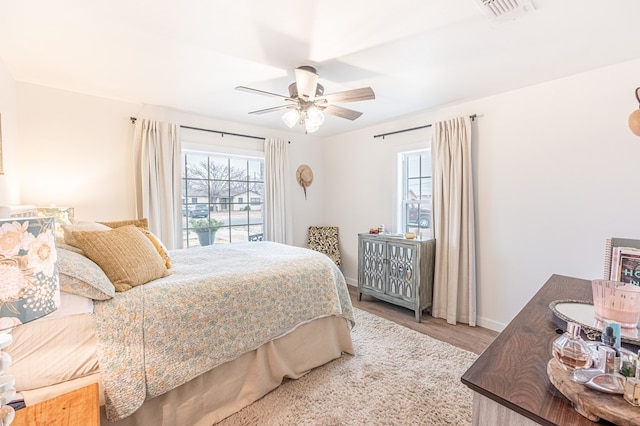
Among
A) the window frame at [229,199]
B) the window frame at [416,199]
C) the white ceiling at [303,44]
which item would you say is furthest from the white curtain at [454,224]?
the window frame at [229,199]

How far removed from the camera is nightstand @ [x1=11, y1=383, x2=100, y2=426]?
923mm

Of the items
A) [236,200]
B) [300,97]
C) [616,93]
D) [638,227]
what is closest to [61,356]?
[300,97]

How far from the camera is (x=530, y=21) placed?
1.73 metres

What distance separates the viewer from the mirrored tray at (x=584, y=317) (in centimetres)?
95

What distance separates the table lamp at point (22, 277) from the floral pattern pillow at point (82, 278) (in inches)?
20.3

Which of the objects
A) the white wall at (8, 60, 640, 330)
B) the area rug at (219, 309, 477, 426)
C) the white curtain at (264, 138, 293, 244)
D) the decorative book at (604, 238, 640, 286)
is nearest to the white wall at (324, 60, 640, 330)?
the white wall at (8, 60, 640, 330)

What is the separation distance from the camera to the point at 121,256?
5.34 feet

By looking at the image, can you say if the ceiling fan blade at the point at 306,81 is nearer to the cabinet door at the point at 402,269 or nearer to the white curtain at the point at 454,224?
the white curtain at the point at 454,224

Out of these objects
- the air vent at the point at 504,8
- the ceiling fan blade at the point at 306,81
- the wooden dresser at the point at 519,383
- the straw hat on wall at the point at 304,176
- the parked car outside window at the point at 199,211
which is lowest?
the wooden dresser at the point at 519,383

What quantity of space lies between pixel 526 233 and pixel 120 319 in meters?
3.34

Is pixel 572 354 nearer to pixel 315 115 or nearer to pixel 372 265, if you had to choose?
pixel 315 115

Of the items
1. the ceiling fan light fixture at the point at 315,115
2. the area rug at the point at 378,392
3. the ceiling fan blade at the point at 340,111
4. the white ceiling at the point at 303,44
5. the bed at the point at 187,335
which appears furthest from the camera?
the ceiling fan blade at the point at 340,111

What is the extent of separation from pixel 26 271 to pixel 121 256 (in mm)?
879

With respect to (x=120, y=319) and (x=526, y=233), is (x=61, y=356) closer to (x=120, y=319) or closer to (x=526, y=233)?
(x=120, y=319)
